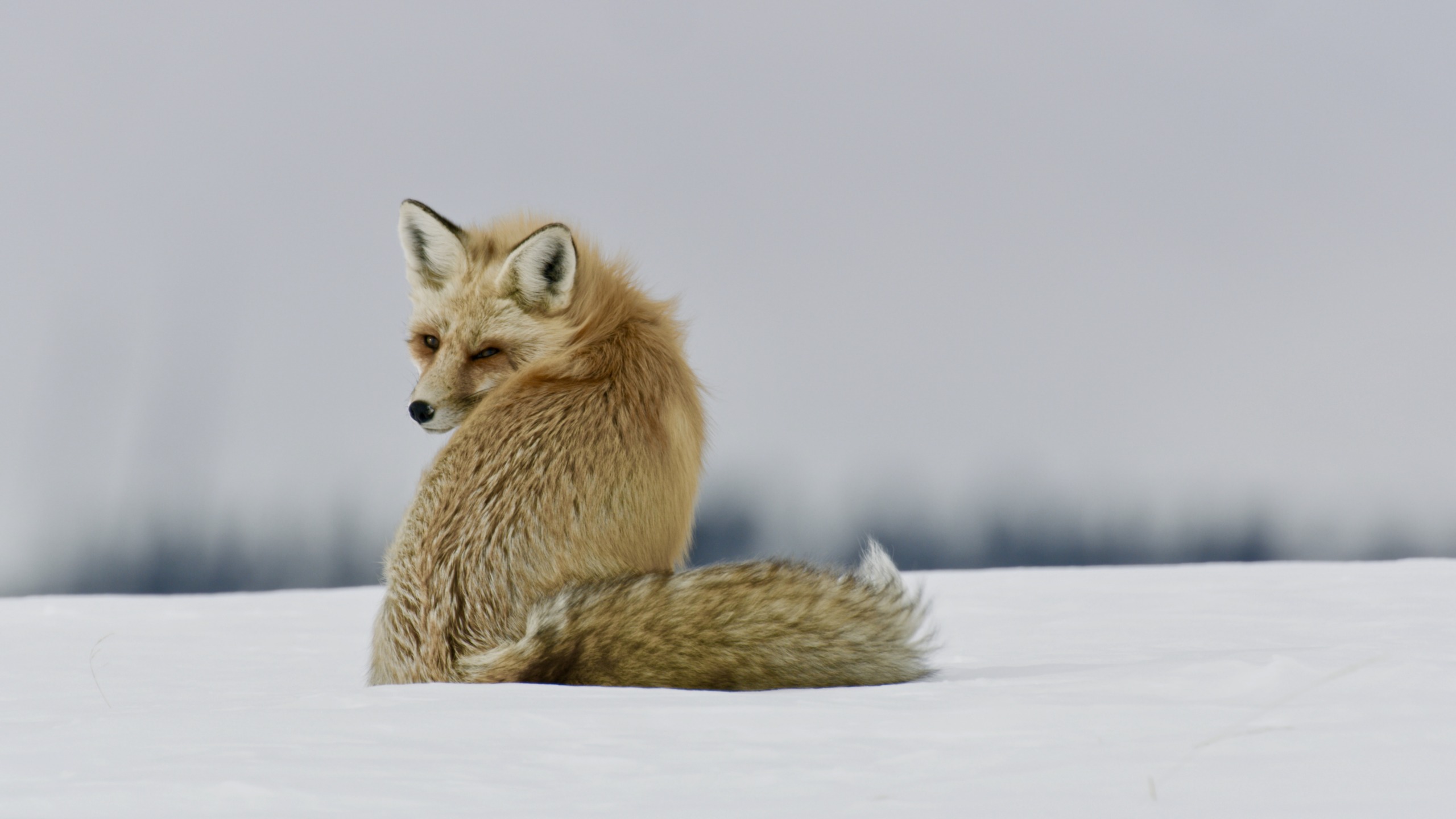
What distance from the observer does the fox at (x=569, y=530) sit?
3.53 metres

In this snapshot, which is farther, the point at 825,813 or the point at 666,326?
the point at 666,326

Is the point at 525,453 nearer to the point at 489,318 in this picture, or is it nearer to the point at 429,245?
the point at 489,318

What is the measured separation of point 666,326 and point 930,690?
5.99 ft

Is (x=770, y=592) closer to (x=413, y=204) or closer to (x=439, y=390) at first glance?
(x=439, y=390)

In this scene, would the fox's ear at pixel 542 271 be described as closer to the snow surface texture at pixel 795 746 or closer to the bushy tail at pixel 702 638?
the bushy tail at pixel 702 638

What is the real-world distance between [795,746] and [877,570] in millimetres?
1672

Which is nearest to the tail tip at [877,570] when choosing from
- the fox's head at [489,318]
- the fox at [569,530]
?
the fox at [569,530]

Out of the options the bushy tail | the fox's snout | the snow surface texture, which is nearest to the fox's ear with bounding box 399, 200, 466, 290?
the fox's snout

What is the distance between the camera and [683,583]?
363 cm

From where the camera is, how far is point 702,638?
3.52 meters

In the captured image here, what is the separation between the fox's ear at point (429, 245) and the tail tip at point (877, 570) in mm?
1907

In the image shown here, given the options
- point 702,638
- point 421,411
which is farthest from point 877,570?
point 421,411

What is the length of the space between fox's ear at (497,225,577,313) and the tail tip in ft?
4.93

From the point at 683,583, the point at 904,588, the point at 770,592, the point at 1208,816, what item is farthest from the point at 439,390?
the point at 1208,816
